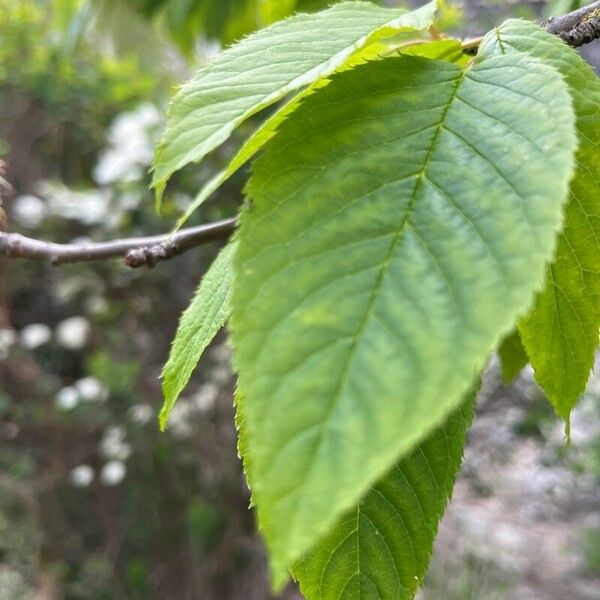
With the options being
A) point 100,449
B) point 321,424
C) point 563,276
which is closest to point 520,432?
point 100,449

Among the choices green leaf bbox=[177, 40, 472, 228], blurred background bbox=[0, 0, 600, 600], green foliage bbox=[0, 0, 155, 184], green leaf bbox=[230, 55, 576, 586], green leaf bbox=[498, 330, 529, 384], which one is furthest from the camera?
green foliage bbox=[0, 0, 155, 184]

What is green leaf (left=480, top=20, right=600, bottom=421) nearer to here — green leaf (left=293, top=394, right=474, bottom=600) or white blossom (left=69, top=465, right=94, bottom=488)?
green leaf (left=293, top=394, right=474, bottom=600)

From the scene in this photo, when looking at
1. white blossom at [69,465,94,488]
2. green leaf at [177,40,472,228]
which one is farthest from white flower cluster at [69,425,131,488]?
green leaf at [177,40,472,228]

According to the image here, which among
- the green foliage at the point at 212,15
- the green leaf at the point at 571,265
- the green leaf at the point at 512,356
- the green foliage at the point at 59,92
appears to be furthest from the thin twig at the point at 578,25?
the green foliage at the point at 59,92

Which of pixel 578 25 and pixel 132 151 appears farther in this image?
pixel 132 151

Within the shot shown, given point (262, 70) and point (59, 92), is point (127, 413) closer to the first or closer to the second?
point (59, 92)

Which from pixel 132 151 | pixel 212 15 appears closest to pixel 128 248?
pixel 212 15

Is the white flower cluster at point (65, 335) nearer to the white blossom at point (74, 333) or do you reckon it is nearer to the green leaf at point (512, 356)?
the white blossom at point (74, 333)
